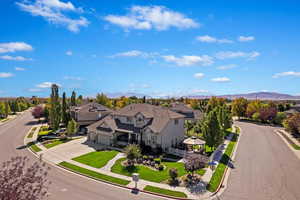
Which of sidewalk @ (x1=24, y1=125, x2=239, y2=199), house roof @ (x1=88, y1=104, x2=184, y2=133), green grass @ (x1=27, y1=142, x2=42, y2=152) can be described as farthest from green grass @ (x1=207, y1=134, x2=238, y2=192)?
green grass @ (x1=27, y1=142, x2=42, y2=152)

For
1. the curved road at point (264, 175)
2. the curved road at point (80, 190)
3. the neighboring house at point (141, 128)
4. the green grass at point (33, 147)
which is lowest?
the green grass at point (33, 147)

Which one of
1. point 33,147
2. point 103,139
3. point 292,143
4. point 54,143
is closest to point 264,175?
point 292,143

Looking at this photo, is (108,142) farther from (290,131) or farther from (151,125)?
(290,131)

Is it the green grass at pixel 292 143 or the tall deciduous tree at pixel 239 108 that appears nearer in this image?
the green grass at pixel 292 143

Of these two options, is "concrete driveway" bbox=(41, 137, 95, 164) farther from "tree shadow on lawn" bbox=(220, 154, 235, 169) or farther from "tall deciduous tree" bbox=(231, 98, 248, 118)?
"tall deciduous tree" bbox=(231, 98, 248, 118)

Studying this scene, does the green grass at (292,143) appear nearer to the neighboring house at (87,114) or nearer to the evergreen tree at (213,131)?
the evergreen tree at (213,131)

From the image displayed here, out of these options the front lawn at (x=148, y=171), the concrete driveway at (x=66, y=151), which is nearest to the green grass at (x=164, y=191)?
the front lawn at (x=148, y=171)

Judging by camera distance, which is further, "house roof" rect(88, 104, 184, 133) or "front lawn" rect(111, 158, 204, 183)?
"house roof" rect(88, 104, 184, 133)
